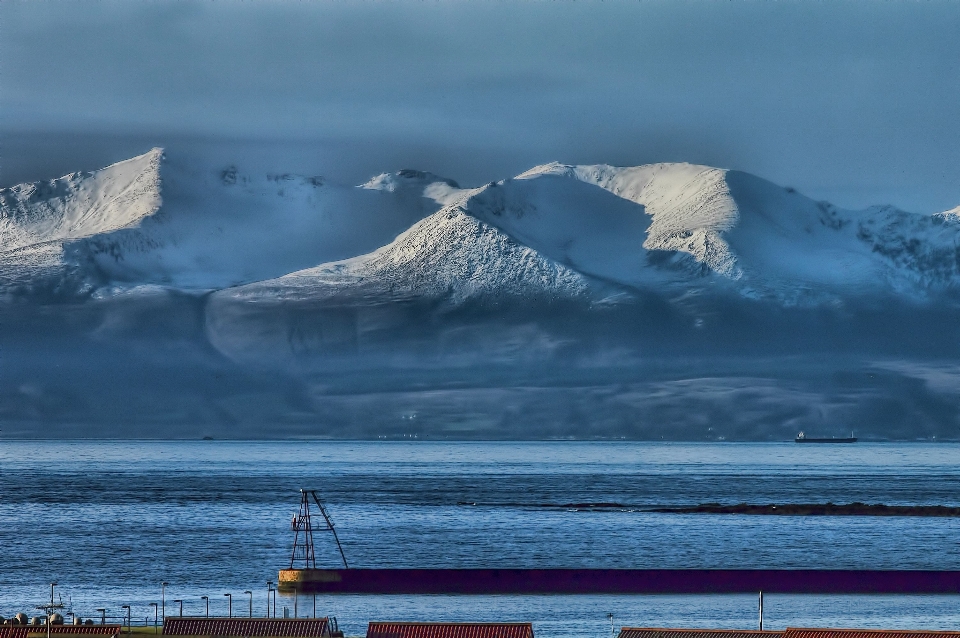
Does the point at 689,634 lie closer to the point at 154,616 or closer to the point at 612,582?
the point at 154,616

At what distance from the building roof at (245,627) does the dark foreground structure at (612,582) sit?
28.4m

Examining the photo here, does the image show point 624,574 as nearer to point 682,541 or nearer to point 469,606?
point 469,606

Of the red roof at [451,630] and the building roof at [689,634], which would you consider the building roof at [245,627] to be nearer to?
the red roof at [451,630]

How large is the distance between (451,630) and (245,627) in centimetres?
744

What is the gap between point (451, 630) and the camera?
6038 centimetres

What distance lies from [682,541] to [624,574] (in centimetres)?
2948

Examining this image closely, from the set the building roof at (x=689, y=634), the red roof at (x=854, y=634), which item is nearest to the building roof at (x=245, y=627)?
the building roof at (x=689, y=634)

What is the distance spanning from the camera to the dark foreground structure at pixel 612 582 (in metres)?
90.2

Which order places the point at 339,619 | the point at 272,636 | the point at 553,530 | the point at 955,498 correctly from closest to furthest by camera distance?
1. the point at 272,636
2. the point at 339,619
3. the point at 553,530
4. the point at 955,498

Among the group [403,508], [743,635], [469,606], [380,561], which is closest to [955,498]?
[403,508]

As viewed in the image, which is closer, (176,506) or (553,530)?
(553,530)

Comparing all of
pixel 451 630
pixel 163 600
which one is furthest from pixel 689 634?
pixel 163 600

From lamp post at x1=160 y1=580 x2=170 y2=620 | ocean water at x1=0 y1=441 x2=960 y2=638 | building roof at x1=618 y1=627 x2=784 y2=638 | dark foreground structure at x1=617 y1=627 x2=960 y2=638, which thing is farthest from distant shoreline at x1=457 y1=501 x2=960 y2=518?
dark foreground structure at x1=617 y1=627 x2=960 y2=638

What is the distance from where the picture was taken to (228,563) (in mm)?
102250
